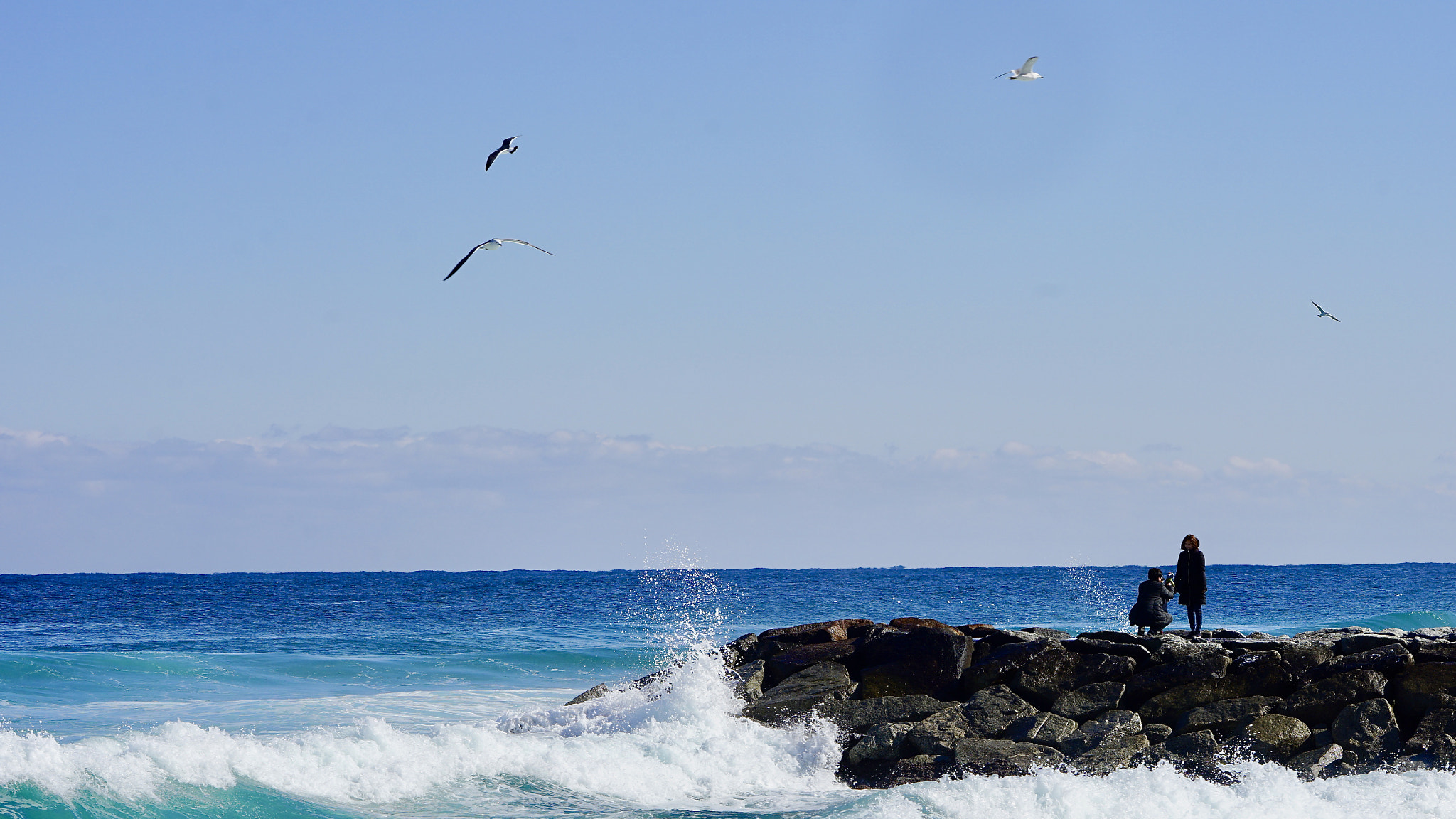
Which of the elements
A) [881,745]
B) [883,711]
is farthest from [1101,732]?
[883,711]

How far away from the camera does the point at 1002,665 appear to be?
12.9 m

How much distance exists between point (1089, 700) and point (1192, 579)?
134 inches

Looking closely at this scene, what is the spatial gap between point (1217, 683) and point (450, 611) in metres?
30.3

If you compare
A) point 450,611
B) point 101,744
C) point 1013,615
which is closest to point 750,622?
point 1013,615

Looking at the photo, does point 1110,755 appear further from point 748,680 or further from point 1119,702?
point 748,680

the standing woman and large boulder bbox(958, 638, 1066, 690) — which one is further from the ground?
the standing woman

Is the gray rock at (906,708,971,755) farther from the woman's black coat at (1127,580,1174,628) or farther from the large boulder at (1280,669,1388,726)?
the woman's black coat at (1127,580,1174,628)

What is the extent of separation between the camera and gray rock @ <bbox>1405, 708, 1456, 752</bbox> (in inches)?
443

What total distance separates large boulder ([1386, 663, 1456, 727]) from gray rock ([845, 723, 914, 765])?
15.2ft

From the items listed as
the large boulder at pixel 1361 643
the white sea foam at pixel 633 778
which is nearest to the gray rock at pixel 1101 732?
the white sea foam at pixel 633 778

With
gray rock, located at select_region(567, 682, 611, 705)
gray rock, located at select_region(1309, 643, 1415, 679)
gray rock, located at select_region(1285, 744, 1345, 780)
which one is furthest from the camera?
gray rock, located at select_region(567, 682, 611, 705)

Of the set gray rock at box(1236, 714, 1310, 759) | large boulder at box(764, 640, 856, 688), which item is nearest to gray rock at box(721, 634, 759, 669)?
large boulder at box(764, 640, 856, 688)

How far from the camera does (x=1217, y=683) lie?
1218 cm

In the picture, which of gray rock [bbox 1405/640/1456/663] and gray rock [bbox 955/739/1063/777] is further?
gray rock [bbox 1405/640/1456/663]
